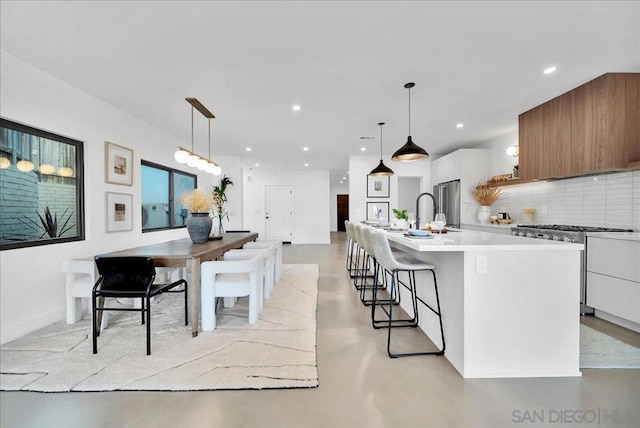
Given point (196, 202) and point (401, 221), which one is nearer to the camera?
point (401, 221)

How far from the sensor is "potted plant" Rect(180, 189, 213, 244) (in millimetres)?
3418

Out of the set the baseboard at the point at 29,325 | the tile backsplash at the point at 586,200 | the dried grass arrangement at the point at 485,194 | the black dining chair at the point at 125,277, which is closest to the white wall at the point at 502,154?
the dried grass arrangement at the point at 485,194

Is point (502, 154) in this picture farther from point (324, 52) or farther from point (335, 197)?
point (335, 197)

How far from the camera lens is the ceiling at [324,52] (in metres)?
1.97

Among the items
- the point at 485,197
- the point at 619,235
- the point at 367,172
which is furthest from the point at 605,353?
the point at 367,172

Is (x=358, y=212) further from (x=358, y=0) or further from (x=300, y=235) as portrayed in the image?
(x=358, y=0)

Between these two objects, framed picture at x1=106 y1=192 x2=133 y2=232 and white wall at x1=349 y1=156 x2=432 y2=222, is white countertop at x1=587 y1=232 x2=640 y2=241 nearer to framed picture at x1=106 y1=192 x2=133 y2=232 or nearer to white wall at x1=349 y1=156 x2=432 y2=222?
white wall at x1=349 y1=156 x2=432 y2=222

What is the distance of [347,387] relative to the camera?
1807mm

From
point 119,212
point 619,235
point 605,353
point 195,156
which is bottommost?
point 605,353

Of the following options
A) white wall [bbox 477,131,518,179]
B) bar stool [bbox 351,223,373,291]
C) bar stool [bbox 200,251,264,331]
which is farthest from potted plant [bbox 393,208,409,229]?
white wall [bbox 477,131,518,179]

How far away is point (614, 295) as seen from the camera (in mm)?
2775

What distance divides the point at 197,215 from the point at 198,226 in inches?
5.3

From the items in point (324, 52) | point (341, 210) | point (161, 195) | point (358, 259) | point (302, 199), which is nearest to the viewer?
point (324, 52)

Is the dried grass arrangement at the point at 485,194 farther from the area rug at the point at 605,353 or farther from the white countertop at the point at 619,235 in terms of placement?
the area rug at the point at 605,353
